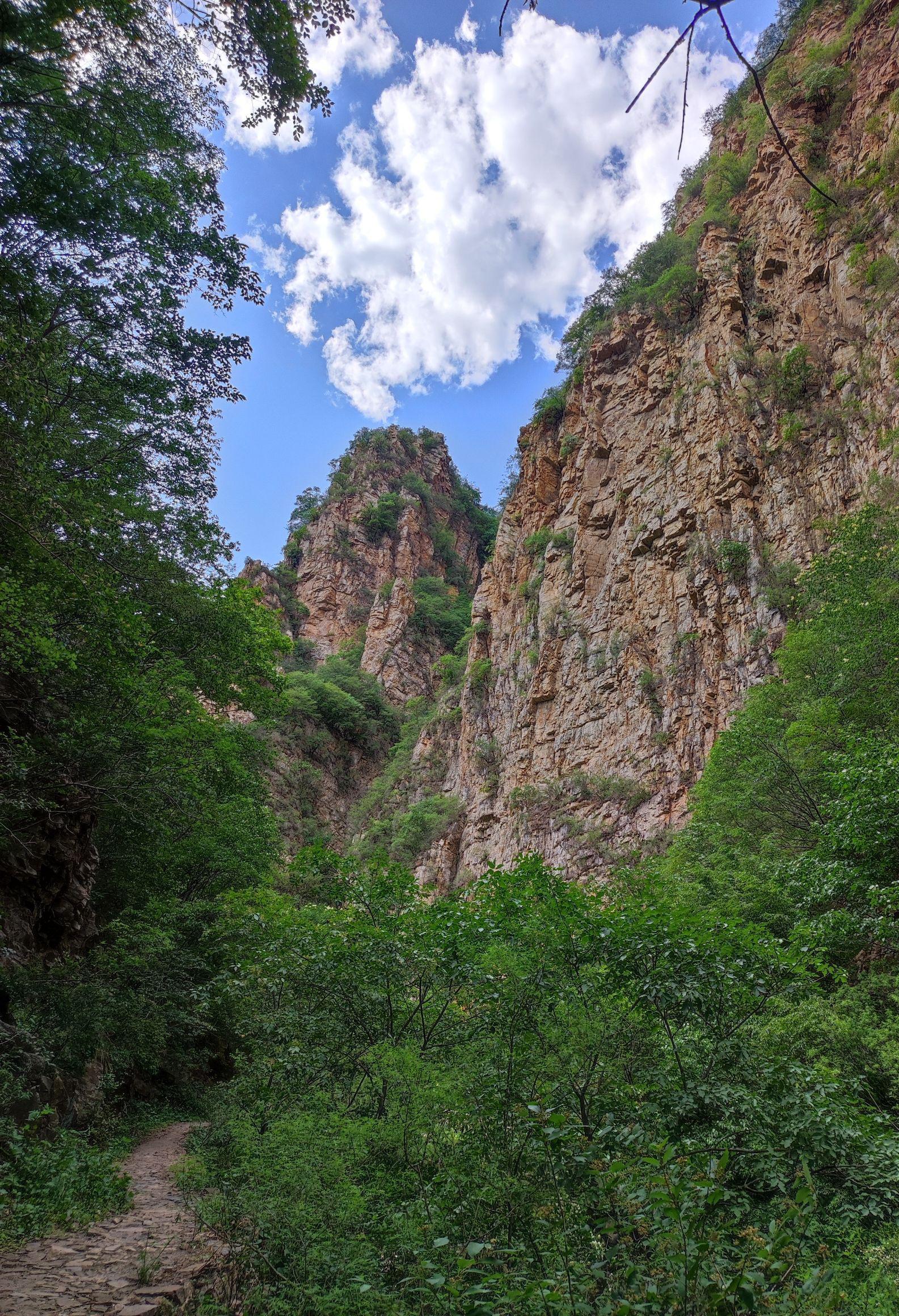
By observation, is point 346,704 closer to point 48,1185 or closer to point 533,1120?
point 48,1185

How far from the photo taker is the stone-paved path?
3939 mm

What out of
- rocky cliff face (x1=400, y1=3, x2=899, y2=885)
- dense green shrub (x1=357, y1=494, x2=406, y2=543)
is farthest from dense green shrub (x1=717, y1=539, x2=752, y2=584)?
dense green shrub (x1=357, y1=494, x2=406, y2=543)

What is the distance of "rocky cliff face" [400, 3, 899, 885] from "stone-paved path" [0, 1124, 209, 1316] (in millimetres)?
14798

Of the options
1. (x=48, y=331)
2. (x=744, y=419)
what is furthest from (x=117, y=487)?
(x=744, y=419)

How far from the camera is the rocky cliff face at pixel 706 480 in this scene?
57.4 ft

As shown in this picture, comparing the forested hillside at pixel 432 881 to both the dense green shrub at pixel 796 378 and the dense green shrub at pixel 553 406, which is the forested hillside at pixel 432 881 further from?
the dense green shrub at pixel 553 406

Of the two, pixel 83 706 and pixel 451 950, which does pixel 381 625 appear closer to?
pixel 83 706

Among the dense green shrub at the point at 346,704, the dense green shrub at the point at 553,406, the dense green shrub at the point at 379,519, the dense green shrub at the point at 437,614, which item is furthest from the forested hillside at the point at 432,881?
the dense green shrub at the point at 379,519

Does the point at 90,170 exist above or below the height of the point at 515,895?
above

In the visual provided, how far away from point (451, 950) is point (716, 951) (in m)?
2.44

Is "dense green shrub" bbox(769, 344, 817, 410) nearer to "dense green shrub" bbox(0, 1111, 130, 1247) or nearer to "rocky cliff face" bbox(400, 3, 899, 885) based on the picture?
"rocky cliff face" bbox(400, 3, 899, 885)

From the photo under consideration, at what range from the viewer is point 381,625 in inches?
1797

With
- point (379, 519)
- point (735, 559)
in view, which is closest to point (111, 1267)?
point (735, 559)

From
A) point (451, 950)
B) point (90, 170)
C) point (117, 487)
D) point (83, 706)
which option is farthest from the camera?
point (117, 487)
